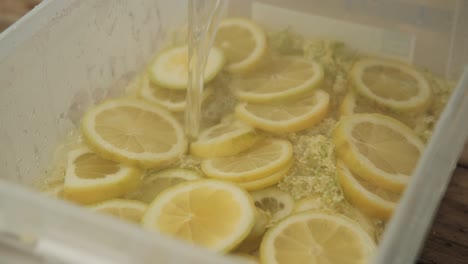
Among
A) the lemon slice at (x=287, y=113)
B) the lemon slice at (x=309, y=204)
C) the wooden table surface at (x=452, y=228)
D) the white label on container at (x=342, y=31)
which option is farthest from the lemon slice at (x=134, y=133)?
the wooden table surface at (x=452, y=228)

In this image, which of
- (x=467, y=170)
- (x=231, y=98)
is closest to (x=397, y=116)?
(x=467, y=170)

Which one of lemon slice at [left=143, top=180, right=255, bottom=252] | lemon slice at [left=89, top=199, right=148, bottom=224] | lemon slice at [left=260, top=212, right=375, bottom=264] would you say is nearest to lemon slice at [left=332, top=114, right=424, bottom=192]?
lemon slice at [left=260, top=212, right=375, bottom=264]

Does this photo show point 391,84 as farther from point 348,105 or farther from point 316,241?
point 316,241

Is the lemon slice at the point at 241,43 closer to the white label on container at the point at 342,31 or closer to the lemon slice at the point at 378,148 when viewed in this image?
the white label on container at the point at 342,31

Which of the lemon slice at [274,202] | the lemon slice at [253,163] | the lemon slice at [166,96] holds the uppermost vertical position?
the lemon slice at [166,96]

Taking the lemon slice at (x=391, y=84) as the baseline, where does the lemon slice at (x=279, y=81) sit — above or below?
above

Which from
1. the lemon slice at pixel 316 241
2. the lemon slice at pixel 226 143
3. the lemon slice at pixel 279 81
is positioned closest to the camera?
the lemon slice at pixel 316 241
